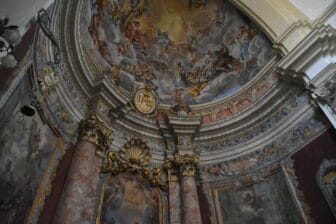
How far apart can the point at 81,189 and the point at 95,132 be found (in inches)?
54.3

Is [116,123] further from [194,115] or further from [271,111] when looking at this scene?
[271,111]

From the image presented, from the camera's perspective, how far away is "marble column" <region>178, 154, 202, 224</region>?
6.76 m

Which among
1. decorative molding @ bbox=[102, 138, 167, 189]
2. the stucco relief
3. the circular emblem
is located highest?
the circular emblem

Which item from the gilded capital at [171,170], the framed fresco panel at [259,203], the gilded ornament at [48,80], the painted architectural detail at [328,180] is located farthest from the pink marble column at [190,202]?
the gilded ornament at [48,80]

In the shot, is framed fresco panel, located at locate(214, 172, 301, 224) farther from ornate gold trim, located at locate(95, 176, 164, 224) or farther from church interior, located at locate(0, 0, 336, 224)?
ornate gold trim, located at locate(95, 176, 164, 224)

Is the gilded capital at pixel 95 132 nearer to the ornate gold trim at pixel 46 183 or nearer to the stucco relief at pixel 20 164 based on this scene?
→ the ornate gold trim at pixel 46 183

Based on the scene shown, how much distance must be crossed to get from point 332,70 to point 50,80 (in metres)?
6.06

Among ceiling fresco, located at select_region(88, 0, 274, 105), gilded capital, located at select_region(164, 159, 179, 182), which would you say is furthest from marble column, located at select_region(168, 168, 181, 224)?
ceiling fresco, located at select_region(88, 0, 274, 105)

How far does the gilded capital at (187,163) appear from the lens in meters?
7.65

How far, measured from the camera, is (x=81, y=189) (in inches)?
227

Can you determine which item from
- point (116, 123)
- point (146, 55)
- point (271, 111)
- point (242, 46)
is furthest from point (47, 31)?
point (242, 46)

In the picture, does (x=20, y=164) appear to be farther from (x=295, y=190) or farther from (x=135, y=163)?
(x=295, y=190)

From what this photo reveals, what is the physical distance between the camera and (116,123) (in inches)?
316

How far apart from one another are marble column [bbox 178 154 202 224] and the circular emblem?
1893 millimetres
